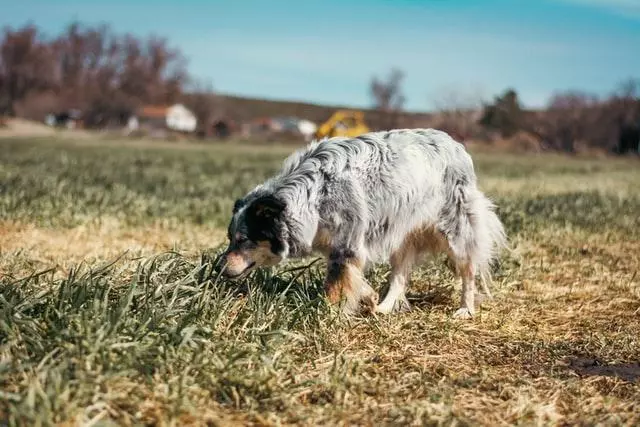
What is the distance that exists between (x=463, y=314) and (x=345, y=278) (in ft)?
3.85

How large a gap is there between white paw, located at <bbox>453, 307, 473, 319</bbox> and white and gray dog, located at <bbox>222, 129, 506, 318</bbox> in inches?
0.5

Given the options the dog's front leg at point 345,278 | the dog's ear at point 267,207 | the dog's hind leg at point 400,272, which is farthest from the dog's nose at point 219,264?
the dog's hind leg at point 400,272

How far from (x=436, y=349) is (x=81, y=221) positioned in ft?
19.7

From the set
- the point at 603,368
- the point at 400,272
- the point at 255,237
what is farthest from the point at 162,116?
the point at 603,368

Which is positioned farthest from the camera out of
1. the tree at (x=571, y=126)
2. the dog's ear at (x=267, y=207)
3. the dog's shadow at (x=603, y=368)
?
the tree at (x=571, y=126)

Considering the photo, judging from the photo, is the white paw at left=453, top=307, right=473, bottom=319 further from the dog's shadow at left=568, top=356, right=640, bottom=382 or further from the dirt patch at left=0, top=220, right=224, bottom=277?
the dirt patch at left=0, top=220, right=224, bottom=277

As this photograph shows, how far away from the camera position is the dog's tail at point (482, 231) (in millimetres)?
6199

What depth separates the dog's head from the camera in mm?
5344

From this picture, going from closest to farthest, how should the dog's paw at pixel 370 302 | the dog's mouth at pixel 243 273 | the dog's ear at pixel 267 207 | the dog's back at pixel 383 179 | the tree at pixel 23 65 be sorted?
the dog's ear at pixel 267 207, the dog's mouth at pixel 243 273, the dog's back at pixel 383 179, the dog's paw at pixel 370 302, the tree at pixel 23 65

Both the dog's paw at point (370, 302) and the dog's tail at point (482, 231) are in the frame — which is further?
the dog's tail at point (482, 231)

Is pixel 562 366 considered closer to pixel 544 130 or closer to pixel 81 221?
pixel 81 221

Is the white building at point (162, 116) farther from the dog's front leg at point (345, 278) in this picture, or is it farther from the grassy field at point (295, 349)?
the dog's front leg at point (345, 278)

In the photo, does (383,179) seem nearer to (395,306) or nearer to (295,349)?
(395,306)

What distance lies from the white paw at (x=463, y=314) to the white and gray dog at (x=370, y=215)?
13 millimetres
